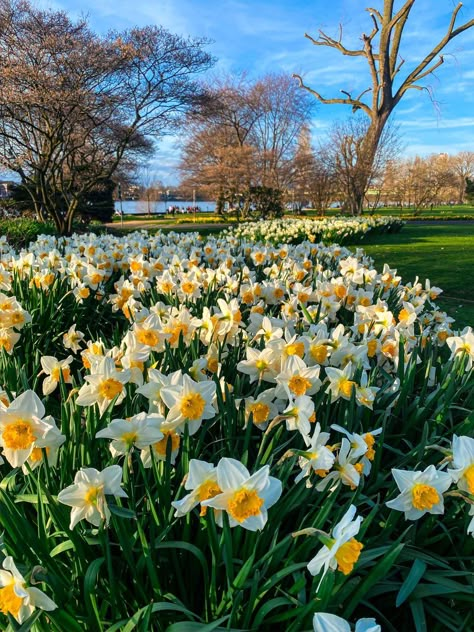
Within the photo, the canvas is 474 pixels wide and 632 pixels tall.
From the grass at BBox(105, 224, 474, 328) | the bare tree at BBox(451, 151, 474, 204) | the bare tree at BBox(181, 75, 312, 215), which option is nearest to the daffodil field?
the grass at BBox(105, 224, 474, 328)

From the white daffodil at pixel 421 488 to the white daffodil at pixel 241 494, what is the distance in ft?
1.10

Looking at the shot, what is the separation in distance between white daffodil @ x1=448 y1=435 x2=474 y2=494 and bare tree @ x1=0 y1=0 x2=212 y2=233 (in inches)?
434

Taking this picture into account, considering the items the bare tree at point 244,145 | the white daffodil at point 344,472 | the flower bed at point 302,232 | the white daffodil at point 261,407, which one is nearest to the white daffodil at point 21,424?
the white daffodil at point 261,407

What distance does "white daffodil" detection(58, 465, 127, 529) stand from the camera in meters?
1.00

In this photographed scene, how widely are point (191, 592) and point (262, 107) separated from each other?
34793 mm

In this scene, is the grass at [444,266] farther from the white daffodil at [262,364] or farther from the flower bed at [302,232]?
the white daffodil at [262,364]

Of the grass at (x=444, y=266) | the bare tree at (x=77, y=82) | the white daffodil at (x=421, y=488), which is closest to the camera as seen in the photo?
the white daffodil at (x=421, y=488)

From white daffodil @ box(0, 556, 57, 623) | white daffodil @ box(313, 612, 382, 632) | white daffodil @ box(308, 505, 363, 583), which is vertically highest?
white daffodil @ box(308, 505, 363, 583)

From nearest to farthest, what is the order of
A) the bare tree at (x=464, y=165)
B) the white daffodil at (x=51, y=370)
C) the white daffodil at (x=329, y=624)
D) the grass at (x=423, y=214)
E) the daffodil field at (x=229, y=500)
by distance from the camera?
the white daffodil at (x=329, y=624)
the daffodil field at (x=229, y=500)
the white daffodil at (x=51, y=370)
the grass at (x=423, y=214)
the bare tree at (x=464, y=165)

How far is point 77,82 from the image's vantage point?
10281 mm

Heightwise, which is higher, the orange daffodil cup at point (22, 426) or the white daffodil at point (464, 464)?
the orange daffodil cup at point (22, 426)

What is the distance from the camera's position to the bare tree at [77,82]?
33.0 feet

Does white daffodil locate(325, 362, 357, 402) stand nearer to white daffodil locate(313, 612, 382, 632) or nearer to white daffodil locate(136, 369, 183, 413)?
white daffodil locate(136, 369, 183, 413)

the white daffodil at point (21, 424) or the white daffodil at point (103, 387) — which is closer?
the white daffodil at point (21, 424)
